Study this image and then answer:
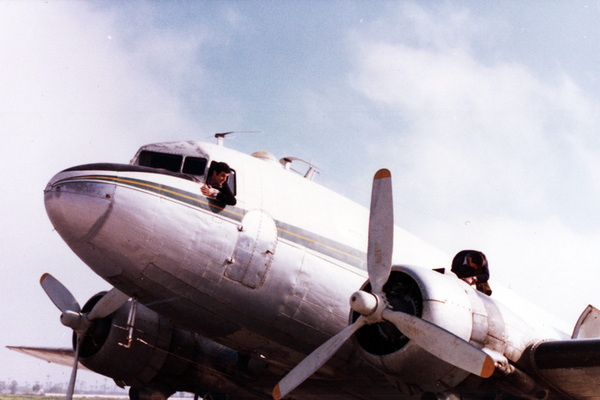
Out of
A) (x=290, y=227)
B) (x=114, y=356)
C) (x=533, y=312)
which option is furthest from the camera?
(x=533, y=312)

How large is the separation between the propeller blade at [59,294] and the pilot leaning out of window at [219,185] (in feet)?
18.4

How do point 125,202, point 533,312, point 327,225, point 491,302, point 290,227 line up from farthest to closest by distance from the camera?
point 533,312 → point 327,225 → point 290,227 → point 491,302 → point 125,202

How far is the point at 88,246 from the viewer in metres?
7.99

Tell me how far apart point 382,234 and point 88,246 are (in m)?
4.51

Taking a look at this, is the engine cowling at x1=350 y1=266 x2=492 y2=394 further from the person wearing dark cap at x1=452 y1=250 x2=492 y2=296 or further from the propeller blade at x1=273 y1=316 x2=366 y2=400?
the person wearing dark cap at x1=452 y1=250 x2=492 y2=296

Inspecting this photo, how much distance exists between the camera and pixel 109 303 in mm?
11336

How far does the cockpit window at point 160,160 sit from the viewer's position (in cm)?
899

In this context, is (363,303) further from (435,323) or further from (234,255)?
(234,255)

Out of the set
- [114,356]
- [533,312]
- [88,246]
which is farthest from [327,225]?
[533,312]

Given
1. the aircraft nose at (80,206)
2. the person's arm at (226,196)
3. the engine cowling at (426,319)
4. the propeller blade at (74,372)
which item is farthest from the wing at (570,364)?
the propeller blade at (74,372)

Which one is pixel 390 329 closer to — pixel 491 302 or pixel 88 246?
pixel 491 302

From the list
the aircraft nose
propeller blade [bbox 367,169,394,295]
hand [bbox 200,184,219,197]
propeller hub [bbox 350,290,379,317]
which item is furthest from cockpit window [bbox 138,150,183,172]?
propeller hub [bbox 350,290,379,317]

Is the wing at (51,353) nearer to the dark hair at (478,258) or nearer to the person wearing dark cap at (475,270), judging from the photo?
the person wearing dark cap at (475,270)

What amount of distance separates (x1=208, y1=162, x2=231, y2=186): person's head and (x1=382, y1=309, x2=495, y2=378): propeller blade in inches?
142
